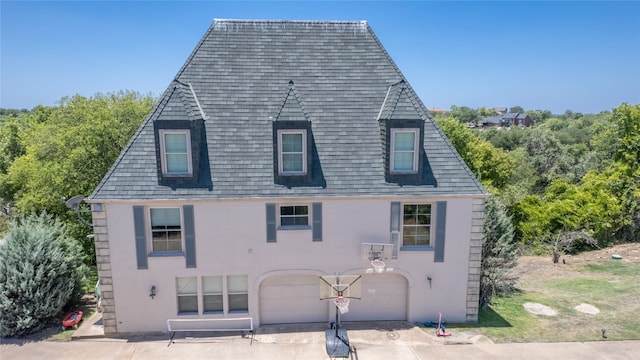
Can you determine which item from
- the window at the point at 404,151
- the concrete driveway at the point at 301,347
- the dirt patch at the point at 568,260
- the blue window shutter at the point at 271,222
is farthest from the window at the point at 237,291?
the dirt patch at the point at 568,260

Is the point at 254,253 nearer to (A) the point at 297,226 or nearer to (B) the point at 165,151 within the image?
(A) the point at 297,226

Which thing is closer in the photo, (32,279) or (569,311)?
(32,279)

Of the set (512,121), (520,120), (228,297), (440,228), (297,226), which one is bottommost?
(228,297)

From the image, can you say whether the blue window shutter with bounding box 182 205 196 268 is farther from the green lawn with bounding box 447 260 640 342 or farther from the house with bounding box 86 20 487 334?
the green lawn with bounding box 447 260 640 342

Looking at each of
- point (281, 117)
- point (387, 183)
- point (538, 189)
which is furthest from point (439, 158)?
point (538, 189)

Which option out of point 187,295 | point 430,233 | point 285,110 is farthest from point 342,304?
point 285,110

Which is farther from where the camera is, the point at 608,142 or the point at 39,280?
the point at 608,142

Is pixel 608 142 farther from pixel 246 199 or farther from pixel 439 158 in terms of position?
pixel 246 199

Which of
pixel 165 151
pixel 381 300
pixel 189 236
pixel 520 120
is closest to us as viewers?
pixel 165 151
